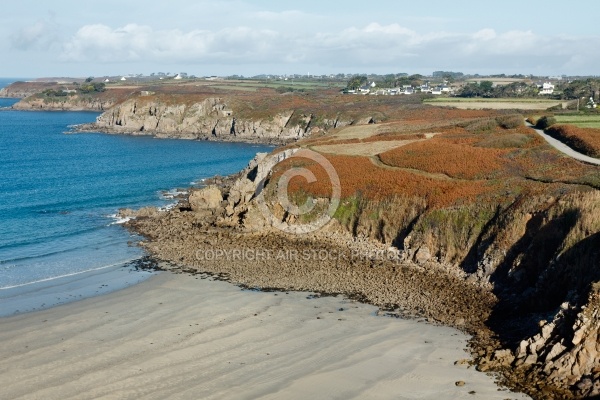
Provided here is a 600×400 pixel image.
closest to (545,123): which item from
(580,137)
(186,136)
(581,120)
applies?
(581,120)

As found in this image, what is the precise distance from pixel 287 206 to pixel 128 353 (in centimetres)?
2325

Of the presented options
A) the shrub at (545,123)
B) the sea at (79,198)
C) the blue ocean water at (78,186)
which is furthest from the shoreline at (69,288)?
the shrub at (545,123)

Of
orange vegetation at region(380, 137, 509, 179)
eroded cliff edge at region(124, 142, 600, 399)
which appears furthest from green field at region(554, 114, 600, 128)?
eroded cliff edge at region(124, 142, 600, 399)

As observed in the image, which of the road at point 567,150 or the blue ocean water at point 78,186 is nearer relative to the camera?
the blue ocean water at point 78,186

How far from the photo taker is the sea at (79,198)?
37.9 meters

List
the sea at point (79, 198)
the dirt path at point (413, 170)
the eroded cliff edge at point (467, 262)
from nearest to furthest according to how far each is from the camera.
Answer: the eroded cliff edge at point (467, 262) → the sea at point (79, 198) → the dirt path at point (413, 170)

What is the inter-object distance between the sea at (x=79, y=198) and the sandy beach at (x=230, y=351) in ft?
17.0

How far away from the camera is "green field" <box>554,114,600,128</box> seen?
2481 inches

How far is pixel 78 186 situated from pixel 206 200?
957 inches

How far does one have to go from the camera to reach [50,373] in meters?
24.3

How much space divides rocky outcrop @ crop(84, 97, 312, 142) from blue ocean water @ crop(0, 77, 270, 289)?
10529 mm

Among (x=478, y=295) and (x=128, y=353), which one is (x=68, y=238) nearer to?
(x=128, y=353)

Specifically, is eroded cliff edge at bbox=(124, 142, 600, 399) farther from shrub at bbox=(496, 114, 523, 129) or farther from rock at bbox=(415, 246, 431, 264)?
shrub at bbox=(496, 114, 523, 129)

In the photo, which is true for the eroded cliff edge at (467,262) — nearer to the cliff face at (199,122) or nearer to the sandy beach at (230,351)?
the sandy beach at (230,351)
